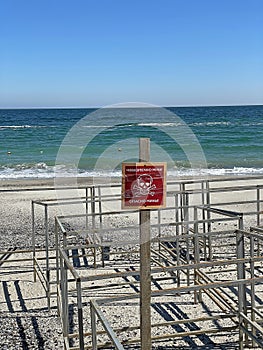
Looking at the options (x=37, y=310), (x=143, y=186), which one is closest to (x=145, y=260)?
(x=143, y=186)

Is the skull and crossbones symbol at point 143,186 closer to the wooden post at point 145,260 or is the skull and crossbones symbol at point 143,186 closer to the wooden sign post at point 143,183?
the wooden sign post at point 143,183

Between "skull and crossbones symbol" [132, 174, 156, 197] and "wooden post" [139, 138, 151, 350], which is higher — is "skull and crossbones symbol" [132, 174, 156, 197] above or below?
above

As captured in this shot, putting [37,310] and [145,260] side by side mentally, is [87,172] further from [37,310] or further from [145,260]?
[145,260]

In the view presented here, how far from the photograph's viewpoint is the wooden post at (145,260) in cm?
344

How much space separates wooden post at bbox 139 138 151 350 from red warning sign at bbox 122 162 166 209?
0.26 ft

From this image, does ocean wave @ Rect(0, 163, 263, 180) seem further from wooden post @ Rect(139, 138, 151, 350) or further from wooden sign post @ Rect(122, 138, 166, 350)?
wooden sign post @ Rect(122, 138, 166, 350)

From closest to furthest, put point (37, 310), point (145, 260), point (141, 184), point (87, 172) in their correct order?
point (141, 184) → point (145, 260) → point (37, 310) → point (87, 172)

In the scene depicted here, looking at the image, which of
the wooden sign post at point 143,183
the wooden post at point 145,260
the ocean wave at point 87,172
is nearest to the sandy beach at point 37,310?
the wooden post at point 145,260

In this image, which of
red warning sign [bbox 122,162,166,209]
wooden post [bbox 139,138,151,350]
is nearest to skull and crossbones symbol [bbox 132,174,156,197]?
red warning sign [bbox 122,162,166,209]

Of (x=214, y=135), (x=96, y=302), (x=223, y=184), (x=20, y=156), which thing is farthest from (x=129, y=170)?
(x=214, y=135)

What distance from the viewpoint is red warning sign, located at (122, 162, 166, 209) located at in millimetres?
3355

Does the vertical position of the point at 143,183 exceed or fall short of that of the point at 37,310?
it exceeds it

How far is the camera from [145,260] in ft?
11.7

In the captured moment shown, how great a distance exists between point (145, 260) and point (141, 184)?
1.72 feet
